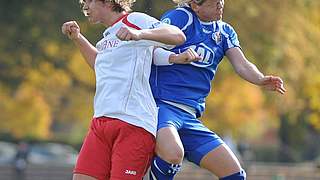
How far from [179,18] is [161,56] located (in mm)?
359

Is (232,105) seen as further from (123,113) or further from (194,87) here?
(123,113)

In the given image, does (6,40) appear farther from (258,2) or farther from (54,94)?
(54,94)

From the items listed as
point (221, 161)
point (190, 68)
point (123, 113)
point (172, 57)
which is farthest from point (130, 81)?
point (221, 161)

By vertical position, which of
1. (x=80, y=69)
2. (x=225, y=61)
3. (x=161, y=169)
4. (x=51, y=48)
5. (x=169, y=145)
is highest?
(x=169, y=145)

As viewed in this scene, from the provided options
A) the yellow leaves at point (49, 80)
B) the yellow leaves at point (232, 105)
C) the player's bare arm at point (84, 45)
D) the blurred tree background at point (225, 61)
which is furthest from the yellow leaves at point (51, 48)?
the player's bare arm at point (84, 45)

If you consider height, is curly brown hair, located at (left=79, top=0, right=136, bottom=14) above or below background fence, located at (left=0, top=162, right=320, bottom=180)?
above

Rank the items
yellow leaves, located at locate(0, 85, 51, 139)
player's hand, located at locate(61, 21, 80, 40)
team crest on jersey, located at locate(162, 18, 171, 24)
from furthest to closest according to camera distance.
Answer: yellow leaves, located at locate(0, 85, 51, 139), player's hand, located at locate(61, 21, 80, 40), team crest on jersey, located at locate(162, 18, 171, 24)

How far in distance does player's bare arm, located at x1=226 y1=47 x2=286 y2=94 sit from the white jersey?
778 mm

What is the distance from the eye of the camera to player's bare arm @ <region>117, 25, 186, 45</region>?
6.06m

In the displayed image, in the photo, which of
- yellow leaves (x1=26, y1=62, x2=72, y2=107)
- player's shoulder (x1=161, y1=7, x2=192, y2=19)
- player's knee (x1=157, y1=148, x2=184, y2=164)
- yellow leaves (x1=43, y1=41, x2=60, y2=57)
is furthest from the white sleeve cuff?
yellow leaves (x1=26, y1=62, x2=72, y2=107)

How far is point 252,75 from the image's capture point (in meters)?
7.11

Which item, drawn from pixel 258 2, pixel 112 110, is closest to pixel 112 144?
pixel 112 110

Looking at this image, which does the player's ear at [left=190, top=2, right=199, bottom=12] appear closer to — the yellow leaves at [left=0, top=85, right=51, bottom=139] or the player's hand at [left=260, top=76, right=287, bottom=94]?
the player's hand at [left=260, top=76, right=287, bottom=94]

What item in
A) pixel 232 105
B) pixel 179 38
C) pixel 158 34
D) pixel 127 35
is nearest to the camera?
pixel 127 35
